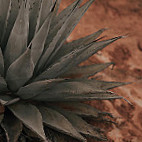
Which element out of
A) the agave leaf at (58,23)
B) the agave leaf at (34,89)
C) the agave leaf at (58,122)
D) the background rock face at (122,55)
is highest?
the agave leaf at (58,23)

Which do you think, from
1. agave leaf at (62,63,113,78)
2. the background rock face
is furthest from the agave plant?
the background rock face

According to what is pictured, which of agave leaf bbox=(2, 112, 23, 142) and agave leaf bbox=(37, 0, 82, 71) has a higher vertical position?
agave leaf bbox=(37, 0, 82, 71)

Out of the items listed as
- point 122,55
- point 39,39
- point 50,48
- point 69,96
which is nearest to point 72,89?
point 69,96

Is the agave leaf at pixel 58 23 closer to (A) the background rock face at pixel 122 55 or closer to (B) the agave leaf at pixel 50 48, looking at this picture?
(B) the agave leaf at pixel 50 48

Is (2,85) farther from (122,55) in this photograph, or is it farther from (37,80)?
(122,55)

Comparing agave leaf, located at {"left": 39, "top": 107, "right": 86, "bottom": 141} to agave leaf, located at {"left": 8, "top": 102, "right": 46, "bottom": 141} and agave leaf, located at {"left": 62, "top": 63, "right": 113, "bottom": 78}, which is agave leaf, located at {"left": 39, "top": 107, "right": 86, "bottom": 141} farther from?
agave leaf, located at {"left": 62, "top": 63, "right": 113, "bottom": 78}

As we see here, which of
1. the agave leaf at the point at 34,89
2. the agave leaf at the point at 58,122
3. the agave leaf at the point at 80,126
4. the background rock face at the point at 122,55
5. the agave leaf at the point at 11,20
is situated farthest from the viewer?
the background rock face at the point at 122,55

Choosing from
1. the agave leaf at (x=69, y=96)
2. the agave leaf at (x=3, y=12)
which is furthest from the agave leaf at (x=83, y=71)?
the agave leaf at (x=3, y=12)
